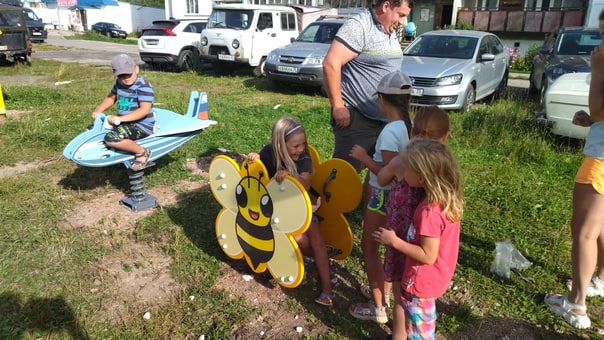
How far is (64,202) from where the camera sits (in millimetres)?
4230

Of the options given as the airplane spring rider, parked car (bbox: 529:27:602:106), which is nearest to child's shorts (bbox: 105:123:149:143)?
the airplane spring rider

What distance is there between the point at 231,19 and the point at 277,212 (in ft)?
36.0

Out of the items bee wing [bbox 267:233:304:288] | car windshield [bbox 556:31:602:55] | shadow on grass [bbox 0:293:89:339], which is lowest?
shadow on grass [bbox 0:293:89:339]

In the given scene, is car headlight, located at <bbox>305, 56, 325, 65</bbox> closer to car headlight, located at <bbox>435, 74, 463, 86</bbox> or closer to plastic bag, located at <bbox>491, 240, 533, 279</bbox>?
car headlight, located at <bbox>435, 74, 463, 86</bbox>

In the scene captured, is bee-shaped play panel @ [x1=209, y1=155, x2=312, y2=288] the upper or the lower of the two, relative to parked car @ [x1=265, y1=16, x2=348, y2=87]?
lower

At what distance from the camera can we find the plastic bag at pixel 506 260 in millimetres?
3216

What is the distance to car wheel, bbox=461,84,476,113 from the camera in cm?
814

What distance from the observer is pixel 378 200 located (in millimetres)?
2469

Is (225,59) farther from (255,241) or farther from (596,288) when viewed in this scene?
(596,288)

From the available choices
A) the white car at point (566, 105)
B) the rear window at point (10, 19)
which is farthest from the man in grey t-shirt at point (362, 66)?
the rear window at point (10, 19)

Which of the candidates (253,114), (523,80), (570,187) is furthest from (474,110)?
(523,80)

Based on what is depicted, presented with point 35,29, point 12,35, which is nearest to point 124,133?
point 12,35

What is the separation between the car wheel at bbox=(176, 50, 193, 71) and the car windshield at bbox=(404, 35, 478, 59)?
7762 mm

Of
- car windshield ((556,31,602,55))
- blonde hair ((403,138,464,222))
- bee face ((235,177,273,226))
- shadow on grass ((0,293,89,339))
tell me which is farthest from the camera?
car windshield ((556,31,602,55))
